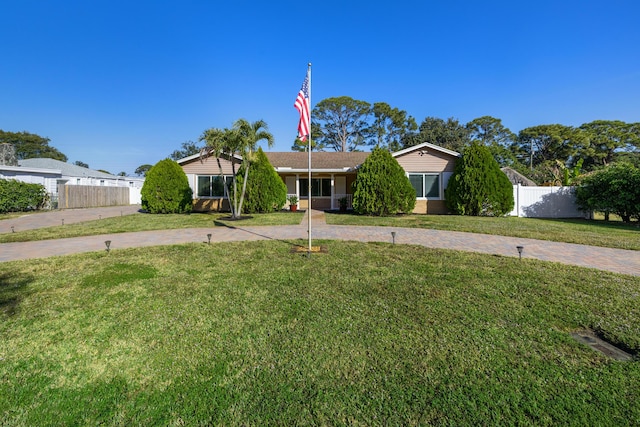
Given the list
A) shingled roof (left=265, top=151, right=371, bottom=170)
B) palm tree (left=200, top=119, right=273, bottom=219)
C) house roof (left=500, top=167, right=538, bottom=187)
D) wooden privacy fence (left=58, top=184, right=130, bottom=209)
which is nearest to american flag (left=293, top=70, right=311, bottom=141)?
palm tree (left=200, top=119, right=273, bottom=219)

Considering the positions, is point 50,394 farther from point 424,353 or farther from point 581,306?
point 581,306

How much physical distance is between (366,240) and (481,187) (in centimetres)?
967

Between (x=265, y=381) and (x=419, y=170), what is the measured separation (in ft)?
53.1

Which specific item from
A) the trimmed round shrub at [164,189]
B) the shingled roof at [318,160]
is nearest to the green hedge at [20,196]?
the trimmed round shrub at [164,189]

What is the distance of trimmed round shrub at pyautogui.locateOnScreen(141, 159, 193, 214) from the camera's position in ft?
51.4

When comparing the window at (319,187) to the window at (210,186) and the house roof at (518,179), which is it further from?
the house roof at (518,179)

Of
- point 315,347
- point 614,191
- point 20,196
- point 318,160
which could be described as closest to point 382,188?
point 318,160

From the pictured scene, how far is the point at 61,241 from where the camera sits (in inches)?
321

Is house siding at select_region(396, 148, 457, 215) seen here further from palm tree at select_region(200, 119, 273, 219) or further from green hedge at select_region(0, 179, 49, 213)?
green hedge at select_region(0, 179, 49, 213)

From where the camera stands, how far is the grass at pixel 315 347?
2.04 m

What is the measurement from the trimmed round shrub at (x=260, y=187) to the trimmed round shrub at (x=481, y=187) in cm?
1009

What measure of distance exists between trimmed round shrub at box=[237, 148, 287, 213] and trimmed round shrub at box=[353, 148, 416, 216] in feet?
15.5

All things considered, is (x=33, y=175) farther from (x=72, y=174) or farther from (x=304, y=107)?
(x=304, y=107)

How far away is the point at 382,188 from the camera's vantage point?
1422 centimetres
